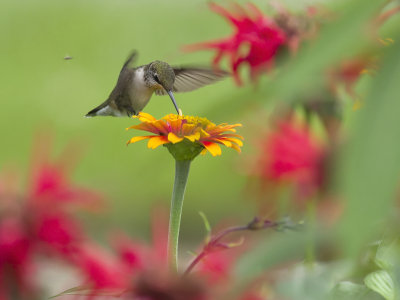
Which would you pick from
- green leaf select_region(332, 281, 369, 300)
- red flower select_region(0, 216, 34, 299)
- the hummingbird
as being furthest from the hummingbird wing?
red flower select_region(0, 216, 34, 299)

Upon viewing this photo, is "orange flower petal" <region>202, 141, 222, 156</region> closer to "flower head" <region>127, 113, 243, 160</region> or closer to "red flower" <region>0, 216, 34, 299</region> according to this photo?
"flower head" <region>127, 113, 243, 160</region>

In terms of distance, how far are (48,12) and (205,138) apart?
3.27m

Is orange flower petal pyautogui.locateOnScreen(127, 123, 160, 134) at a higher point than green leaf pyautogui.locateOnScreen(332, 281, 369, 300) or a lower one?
higher

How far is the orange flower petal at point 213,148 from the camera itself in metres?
0.20

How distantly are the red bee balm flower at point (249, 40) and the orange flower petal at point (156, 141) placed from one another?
0.24 metres

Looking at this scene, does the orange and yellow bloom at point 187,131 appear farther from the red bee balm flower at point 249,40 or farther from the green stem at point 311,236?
the red bee balm flower at point 249,40

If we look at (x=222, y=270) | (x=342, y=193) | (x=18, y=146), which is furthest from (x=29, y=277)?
(x=18, y=146)

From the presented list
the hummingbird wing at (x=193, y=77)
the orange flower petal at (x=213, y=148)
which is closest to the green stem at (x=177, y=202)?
the orange flower petal at (x=213, y=148)

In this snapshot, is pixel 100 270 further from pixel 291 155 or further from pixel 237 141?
pixel 237 141

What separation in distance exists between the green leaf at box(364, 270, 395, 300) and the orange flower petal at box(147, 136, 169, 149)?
0.15 metres

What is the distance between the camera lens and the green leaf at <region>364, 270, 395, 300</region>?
303 millimetres

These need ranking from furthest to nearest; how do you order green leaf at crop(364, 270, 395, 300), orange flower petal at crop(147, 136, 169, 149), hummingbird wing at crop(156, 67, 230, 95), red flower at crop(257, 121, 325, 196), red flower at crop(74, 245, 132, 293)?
1. red flower at crop(257, 121, 325, 196)
2. red flower at crop(74, 245, 132, 293)
3. hummingbird wing at crop(156, 67, 230, 95)
4. green leaf at crop(364, 270, 395, 300)
5. orange flower petal at crop(147, 136, 169, 149)

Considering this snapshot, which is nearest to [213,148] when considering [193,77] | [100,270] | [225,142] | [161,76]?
[225,142]

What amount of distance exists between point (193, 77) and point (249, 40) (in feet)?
0.27
